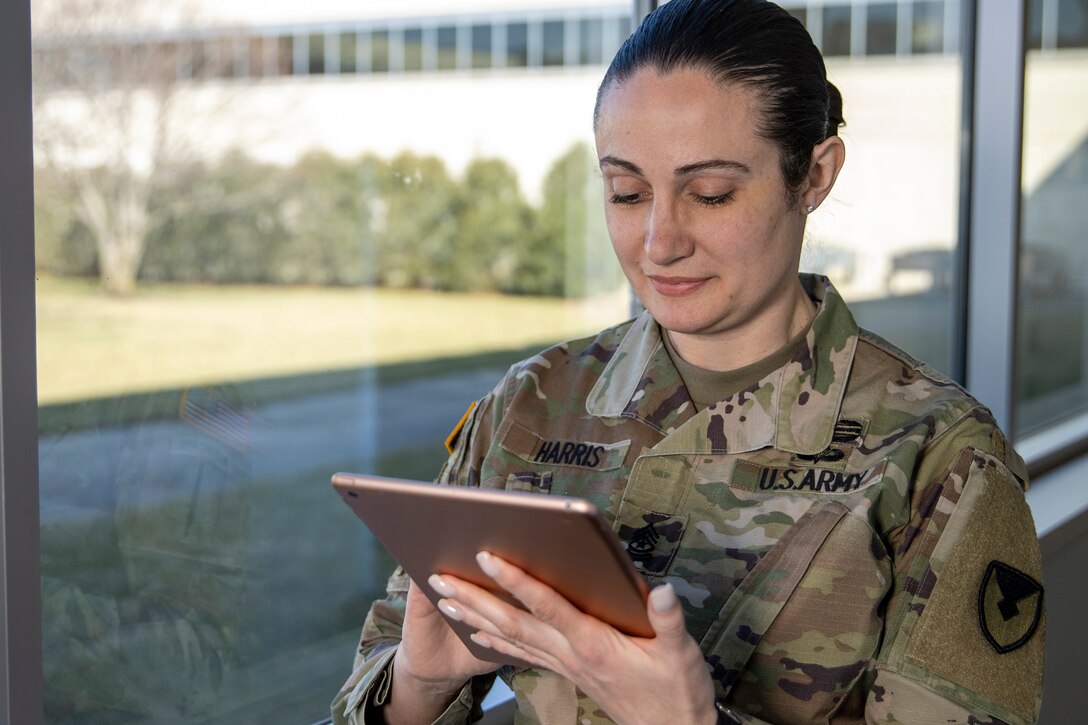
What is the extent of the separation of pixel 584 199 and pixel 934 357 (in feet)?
4.44

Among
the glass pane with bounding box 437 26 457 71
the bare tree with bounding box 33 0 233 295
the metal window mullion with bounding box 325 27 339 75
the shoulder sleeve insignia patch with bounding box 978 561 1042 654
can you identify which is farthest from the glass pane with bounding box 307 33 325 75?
the shoulder sleeve insignia patch with bounding box 978 561 1042 654

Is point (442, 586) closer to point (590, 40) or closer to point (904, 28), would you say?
point (590, 40)

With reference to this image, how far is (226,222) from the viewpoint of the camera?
8.27 ft

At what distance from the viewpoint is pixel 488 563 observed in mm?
915

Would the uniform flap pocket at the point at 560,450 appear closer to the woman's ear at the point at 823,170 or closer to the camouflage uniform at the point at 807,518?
the camouflage uniform at the point at 807,518

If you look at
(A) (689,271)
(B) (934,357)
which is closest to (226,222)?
(A) (689,271)

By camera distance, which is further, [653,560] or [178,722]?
[178,722]

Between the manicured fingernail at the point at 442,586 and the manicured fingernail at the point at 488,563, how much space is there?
8 cm

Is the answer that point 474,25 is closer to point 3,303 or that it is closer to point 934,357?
point 934,357

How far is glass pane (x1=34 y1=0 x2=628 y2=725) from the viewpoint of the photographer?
1556 mm

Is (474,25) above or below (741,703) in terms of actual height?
above

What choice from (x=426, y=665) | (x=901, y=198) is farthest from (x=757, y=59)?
(x=901, y=198)

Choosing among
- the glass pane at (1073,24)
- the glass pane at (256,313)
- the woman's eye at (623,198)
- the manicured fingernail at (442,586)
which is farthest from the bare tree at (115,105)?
the glass pane at (1073,24)

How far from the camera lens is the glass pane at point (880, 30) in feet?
10.2
